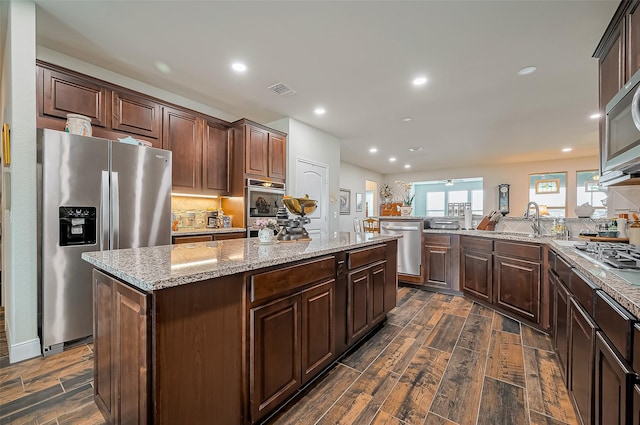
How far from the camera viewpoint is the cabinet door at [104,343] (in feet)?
4.07

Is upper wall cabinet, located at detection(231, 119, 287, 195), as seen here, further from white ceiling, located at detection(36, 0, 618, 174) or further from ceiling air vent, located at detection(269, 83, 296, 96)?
ceiling air vent, located at detection(269, 83, 296, 96)

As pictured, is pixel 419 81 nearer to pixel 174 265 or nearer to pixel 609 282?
pixel 609 282

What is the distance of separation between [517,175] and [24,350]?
10.1 m

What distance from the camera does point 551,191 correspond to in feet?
24.6

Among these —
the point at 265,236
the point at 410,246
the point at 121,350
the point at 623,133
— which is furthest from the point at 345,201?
the point at 121,350

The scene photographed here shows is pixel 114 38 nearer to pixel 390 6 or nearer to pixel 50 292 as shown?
pixel 50 292

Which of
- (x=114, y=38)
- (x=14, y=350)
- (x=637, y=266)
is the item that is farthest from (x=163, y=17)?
(x=637, y=266)

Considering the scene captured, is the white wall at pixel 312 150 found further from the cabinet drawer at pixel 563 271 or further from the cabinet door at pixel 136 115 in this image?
the cabinet drawer at pixel 563 271

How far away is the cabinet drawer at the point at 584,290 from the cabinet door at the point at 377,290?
4.17 ft

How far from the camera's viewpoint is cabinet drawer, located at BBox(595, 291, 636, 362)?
0.84 meters

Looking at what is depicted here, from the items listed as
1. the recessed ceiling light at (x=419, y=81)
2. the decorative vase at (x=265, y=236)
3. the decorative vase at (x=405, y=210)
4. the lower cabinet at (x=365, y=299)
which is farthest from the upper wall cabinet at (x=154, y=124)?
the lower cabinet at (x=365, y=299)

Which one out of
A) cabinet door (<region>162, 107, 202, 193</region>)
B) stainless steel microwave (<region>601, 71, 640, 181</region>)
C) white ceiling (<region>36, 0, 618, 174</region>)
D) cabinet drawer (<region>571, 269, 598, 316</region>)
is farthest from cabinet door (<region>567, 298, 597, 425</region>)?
cabinet door (<region>162, 107, 202, 193</region>)

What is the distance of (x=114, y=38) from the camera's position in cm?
240

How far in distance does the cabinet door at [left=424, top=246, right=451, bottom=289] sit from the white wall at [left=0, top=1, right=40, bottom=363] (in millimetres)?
4238
